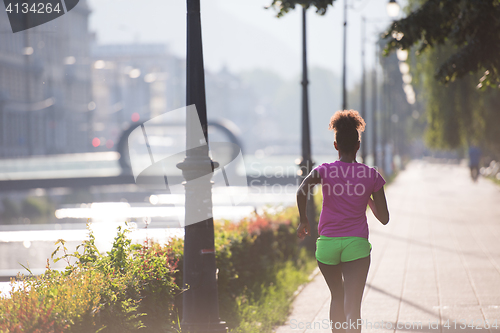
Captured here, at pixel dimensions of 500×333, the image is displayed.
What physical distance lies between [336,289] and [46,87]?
8389 centimetres

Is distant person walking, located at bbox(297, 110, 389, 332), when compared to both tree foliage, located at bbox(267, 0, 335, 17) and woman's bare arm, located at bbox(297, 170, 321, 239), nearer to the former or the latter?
woman's bare arm, located at bbox(297, 170, 321, 239)

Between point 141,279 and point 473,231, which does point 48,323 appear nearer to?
point 141,279

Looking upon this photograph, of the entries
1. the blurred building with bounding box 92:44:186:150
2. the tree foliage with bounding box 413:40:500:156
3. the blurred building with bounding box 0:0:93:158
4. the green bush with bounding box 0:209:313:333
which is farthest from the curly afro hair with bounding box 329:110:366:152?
the blurred building with bounding box 92:44:186:150

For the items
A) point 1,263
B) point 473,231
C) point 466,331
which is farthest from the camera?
point 1,263

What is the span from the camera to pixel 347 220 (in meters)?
4.07

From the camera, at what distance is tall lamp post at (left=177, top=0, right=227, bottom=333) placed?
17.6 feet

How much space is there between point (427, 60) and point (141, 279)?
13.8 metres

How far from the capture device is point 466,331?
5.75 metres

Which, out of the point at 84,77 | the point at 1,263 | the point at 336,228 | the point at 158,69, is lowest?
the point at 1,263

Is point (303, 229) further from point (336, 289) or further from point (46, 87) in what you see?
point (46, 87)

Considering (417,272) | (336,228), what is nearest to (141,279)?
(336,228)

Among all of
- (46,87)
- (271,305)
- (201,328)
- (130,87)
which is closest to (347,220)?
(201,328)

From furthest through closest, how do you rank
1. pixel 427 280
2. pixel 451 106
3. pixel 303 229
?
1. pixel 451 106
2. pixel 427 280
3. pixel 303 229

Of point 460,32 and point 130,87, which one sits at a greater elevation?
point 130,87
